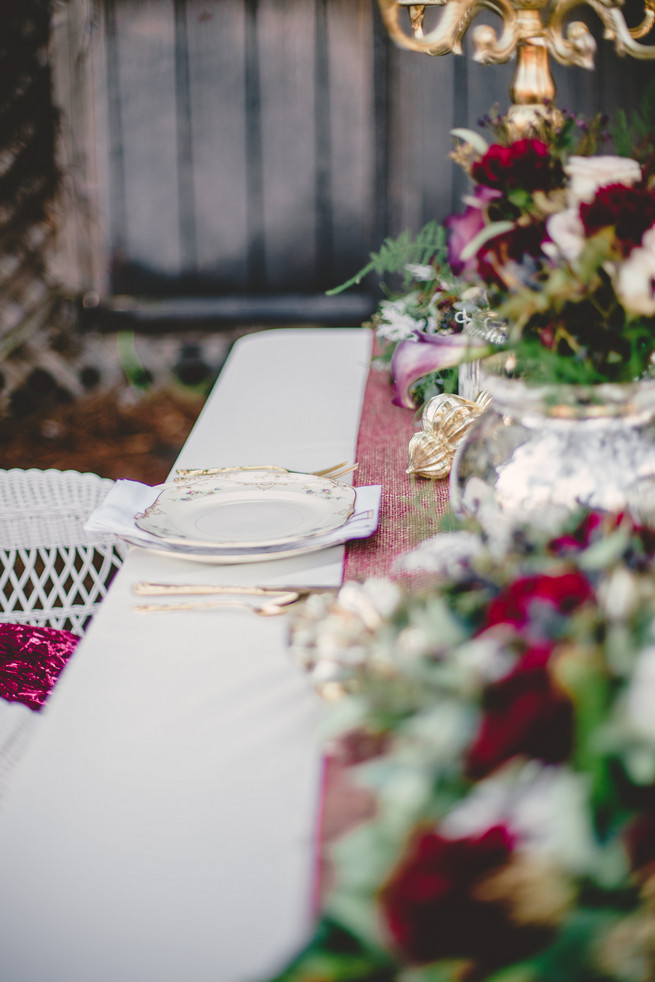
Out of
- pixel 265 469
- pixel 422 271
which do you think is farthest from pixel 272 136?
pixel 265 469

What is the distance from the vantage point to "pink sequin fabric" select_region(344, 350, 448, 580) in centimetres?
79

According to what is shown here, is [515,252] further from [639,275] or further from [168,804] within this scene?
[168,804]

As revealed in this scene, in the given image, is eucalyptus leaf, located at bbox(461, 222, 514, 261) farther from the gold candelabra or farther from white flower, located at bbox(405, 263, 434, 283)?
white flower, located at bbox(405, 263, 434, 283)

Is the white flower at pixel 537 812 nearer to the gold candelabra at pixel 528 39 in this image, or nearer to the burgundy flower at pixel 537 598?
the burgundy flower at pixel 537 598

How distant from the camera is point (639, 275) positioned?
56 centimetres

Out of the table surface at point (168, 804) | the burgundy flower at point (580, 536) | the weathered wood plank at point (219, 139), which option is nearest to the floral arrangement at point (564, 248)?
the burgundy flower at point (580, 536)

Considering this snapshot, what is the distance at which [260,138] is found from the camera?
3.06 m

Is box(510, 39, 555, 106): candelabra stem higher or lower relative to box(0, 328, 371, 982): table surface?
higher

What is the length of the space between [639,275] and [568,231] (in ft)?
0.17

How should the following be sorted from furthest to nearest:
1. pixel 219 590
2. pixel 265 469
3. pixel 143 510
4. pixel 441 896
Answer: pixel 265 469 → pixel 143 510 → pixel 219 590 → pixel 441 896

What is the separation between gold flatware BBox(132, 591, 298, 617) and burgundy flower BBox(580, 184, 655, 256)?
334 mm

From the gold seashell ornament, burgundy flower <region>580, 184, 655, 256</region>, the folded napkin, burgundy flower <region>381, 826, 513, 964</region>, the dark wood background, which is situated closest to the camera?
burgundy flower <region>381, 826, 513, 964</region>

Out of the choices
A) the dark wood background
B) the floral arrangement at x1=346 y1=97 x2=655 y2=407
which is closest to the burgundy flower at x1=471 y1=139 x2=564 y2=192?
the floral arrangement at x1=346 y1=97 x2=655 y2=407

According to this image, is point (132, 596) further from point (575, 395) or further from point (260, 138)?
point (260, 138)
